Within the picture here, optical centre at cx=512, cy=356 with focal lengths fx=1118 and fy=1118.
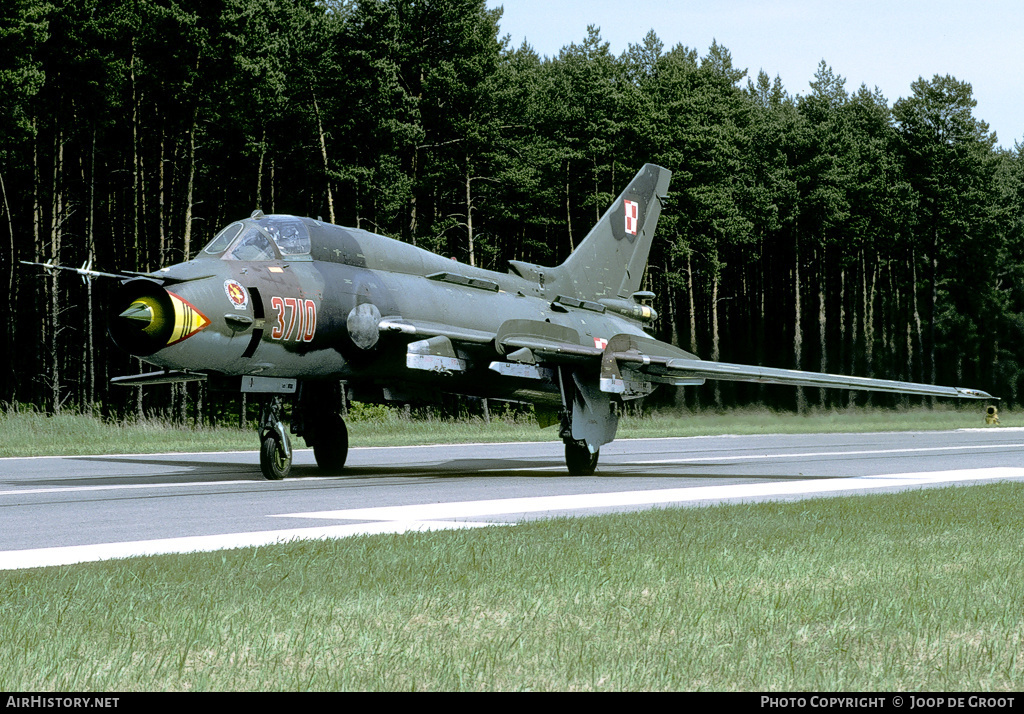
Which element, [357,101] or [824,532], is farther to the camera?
[357,101]

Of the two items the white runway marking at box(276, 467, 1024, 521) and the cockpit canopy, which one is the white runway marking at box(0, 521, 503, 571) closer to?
the white runway marking at box(276, 467, 1024, 521)

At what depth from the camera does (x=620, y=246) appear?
2083 centimetres

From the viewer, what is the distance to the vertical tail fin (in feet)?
65.6

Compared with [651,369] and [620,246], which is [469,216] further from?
[651,369]

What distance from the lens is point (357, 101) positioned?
151 feet

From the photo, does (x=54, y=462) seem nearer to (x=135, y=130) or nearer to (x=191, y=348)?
(x=191, y=348)

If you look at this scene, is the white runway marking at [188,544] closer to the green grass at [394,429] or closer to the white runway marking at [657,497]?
the white runway marking at [657,497]

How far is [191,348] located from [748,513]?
654 centimetres

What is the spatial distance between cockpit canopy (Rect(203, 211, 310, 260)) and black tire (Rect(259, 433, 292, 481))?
246 centimetres

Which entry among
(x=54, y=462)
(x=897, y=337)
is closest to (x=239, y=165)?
(x=54, y=462)

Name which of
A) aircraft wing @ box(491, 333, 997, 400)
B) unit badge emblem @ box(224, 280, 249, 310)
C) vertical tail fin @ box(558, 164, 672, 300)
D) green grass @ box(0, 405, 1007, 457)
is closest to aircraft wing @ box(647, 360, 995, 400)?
aircraft wing @ box(491, 333, 997, 400)

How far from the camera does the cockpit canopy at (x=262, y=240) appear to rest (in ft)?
46.3

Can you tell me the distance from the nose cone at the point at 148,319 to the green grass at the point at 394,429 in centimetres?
949

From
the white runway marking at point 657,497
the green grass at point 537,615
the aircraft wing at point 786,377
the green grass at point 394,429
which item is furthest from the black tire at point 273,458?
the green grass at point 394,429
